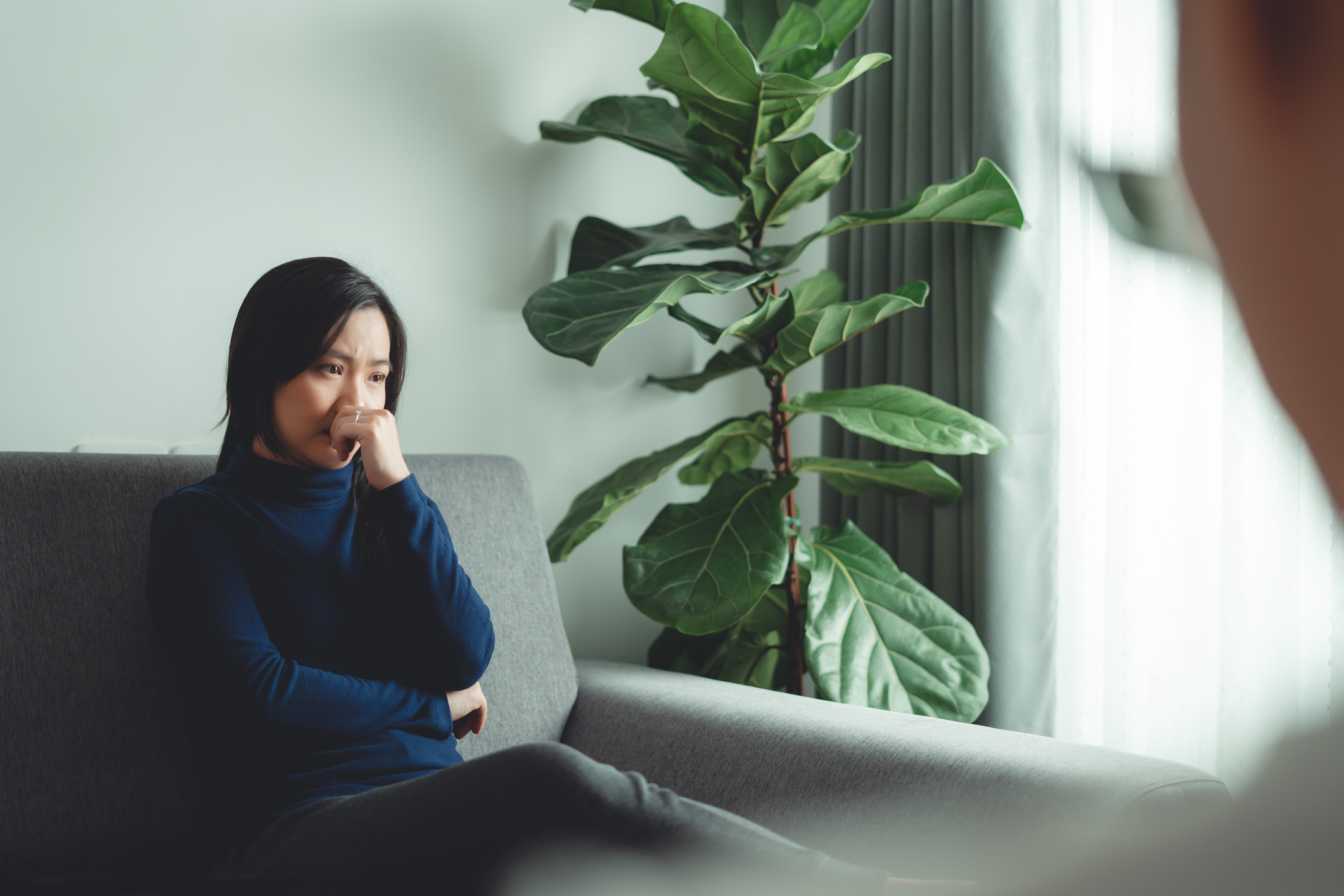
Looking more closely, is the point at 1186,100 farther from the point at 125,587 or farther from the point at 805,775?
the point at 125,587

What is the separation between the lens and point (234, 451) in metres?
1.11

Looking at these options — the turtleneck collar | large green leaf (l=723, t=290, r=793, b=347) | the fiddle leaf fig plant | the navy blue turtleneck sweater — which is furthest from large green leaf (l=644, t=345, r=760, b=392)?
the turtleneck collar

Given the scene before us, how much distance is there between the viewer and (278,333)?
106 cm

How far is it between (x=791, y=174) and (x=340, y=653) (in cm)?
102

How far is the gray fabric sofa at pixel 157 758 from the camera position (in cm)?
95

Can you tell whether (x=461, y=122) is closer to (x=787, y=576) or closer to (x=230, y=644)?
(x=787, y=576)

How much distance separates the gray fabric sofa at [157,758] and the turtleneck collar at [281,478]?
145mm

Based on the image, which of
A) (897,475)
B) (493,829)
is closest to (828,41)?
(897,475)

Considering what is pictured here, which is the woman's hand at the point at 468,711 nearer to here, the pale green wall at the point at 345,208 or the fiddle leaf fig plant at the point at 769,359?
the fiddle leaf fig plant at the point at 769,359

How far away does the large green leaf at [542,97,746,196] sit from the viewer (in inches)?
66.1

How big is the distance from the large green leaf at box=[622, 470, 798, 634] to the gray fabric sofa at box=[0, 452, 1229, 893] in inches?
7.4

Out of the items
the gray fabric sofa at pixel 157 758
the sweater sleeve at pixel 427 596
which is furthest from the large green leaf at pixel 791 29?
A: the gray fabric sofa at pixel 157 758

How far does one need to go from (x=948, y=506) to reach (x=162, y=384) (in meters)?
1.33

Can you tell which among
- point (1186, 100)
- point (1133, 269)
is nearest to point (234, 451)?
point (1186, 100)
